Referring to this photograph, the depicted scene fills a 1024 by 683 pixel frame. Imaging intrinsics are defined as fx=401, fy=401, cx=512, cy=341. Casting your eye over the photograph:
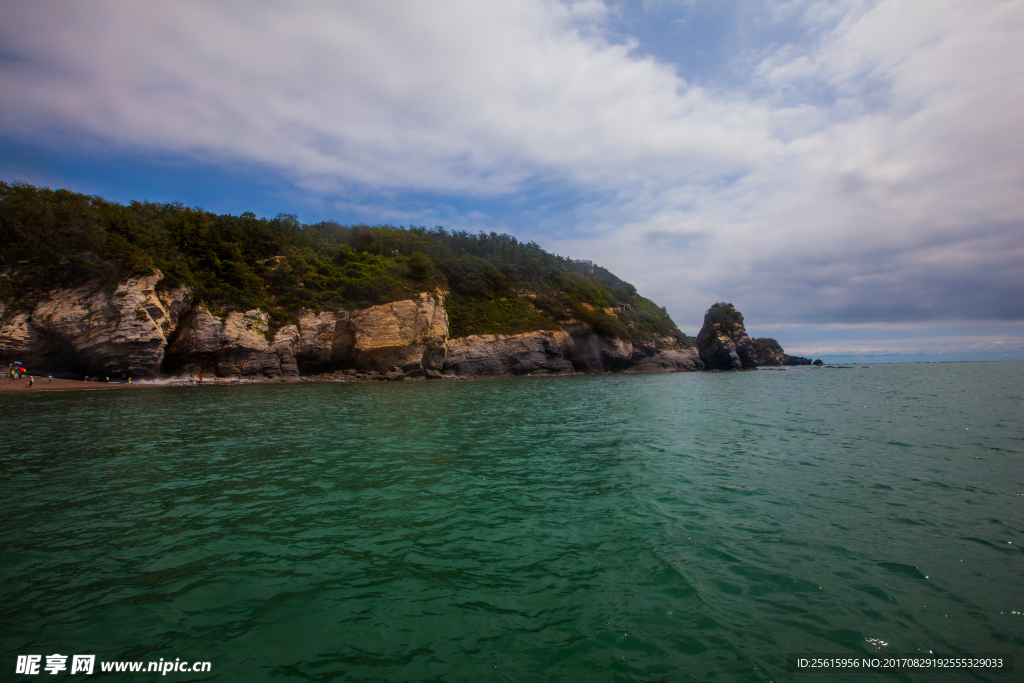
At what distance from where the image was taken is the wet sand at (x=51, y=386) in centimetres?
2683

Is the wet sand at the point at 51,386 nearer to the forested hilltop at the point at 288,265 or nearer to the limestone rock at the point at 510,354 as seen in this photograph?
the forested hilltop at the point at 288,265

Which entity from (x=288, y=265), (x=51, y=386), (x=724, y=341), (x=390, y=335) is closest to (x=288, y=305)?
(x=288, y=265)

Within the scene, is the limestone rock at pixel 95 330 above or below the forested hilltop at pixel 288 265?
below

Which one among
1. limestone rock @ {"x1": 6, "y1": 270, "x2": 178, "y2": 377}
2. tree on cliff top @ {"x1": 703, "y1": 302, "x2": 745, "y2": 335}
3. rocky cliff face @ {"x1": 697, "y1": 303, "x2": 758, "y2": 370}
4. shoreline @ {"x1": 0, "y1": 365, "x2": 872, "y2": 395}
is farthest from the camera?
tree on cliff top @ {"x1": 703, "y1": 302, "x2": 745, "y2": 335}

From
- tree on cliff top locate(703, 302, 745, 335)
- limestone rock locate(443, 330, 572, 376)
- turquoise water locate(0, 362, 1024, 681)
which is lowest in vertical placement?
turquoise water locate(0, 362, 1024, 681)

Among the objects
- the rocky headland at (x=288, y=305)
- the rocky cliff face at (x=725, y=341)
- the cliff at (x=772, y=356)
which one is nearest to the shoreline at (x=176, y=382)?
the rocky headland at (x=288, y=305)

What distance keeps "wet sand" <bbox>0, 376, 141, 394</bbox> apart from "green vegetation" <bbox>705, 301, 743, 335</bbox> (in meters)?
88.9

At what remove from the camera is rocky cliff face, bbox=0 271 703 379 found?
106 feet

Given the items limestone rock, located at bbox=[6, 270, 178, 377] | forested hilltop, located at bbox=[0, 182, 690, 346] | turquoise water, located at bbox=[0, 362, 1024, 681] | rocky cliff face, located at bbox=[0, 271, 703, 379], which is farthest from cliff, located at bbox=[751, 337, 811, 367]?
limestone rock, located at bbox=[6, 270, 178, 377]

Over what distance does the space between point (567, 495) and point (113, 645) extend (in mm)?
6775

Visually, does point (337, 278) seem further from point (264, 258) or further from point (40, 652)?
point (40, 652)

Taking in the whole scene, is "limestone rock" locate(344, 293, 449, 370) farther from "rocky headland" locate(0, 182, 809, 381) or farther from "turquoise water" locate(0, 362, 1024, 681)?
"turquoise water" locate(0, 362, 1024, 681)

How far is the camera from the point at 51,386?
2891 cm

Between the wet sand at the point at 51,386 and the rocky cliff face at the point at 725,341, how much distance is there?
8690cm
